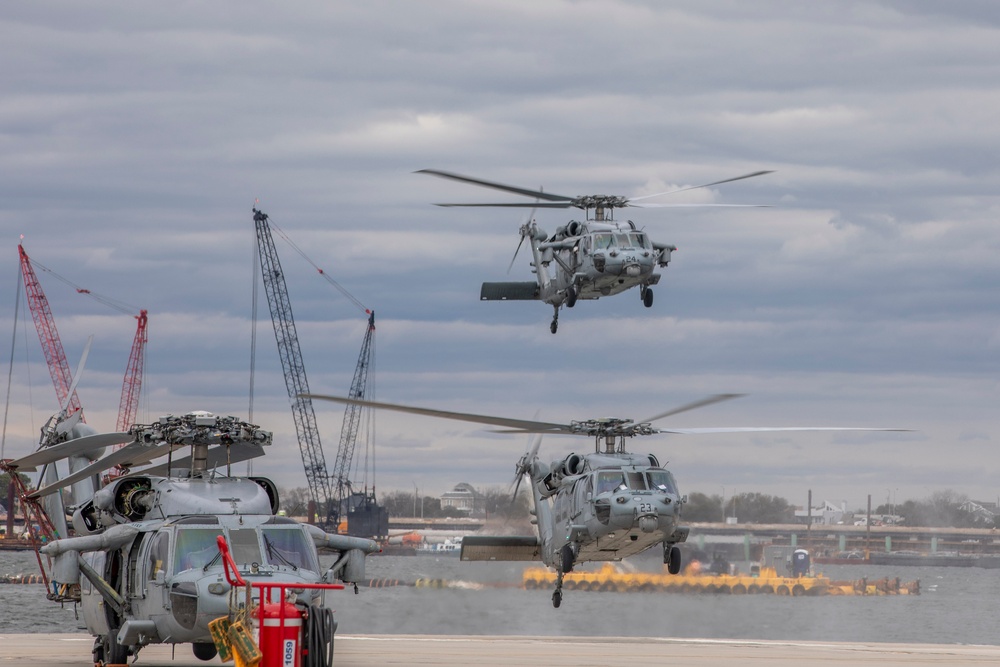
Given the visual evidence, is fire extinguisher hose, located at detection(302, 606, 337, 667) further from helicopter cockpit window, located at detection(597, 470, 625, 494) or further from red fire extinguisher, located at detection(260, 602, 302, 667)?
helicopter cockpit window, located at detection(597, 470, 625, 494)

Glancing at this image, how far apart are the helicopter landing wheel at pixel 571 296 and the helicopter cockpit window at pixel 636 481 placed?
27.4ft

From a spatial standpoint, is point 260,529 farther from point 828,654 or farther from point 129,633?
point 828,654

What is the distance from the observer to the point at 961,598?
16562 centimetres

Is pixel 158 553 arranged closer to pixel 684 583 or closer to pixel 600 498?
pixel 600 498

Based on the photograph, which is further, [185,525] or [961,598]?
[961,598]

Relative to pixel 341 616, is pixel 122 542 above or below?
above

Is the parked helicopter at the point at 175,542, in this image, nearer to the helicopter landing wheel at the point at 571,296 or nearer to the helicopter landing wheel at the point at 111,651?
Result: the helicopter landing wheel at the point at 111,651

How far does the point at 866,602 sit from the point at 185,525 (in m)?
132

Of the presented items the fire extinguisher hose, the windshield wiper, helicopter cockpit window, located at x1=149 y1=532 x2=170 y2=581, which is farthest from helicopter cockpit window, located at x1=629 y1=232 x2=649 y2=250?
the fire extinguisher hose

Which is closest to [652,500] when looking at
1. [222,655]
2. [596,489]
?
[596,489]

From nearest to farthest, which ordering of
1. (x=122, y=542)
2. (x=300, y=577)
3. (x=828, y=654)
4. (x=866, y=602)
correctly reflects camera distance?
1. (x=300, y=577)
2. (x=122, y=542)
3. (x=828, y=654)
4. (x=866, y=602)

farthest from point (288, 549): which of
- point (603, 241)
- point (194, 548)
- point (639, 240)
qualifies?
point (639, 240)

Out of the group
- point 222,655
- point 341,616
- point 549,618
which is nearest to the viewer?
point 222,655

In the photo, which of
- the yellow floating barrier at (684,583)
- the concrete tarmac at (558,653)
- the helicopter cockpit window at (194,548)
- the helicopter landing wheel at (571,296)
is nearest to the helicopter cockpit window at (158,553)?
the helicopter cockpit window at (194,548)
